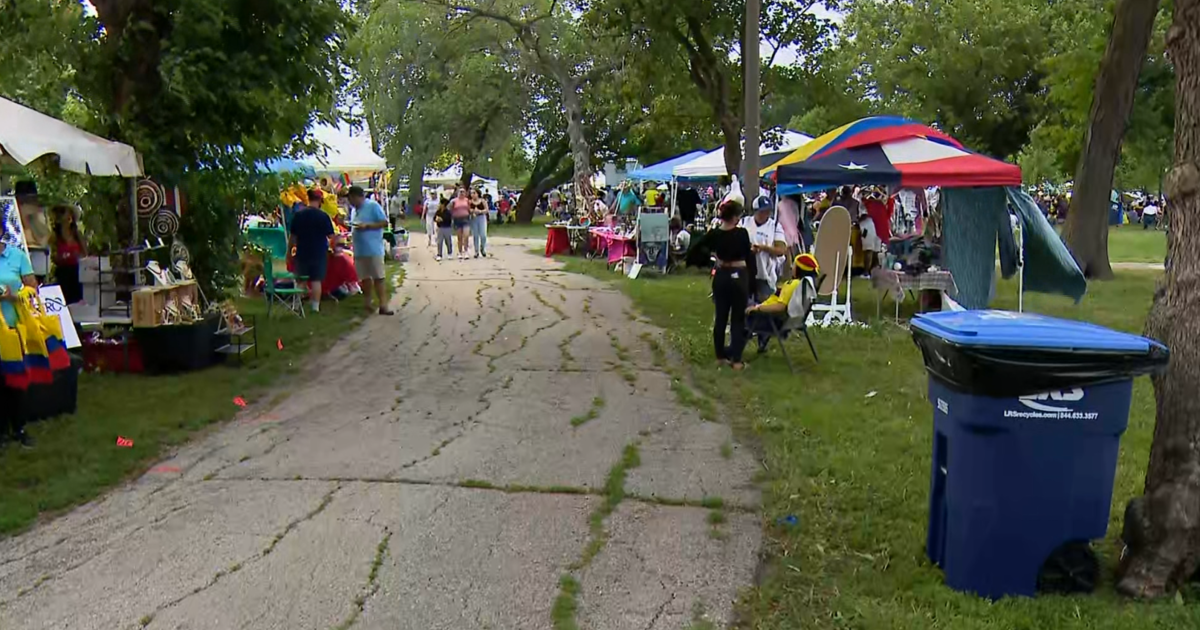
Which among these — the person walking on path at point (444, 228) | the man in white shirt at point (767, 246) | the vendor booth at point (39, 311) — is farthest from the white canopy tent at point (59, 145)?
the person walking on path at point (444, 228)

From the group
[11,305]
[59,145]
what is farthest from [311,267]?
[11,305]

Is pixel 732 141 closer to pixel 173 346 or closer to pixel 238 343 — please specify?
pixel 238 343

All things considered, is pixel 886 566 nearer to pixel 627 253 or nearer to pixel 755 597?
Answer: pixel 755 597

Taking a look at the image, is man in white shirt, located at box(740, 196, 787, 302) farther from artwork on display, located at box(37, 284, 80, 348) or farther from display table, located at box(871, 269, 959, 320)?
artwork on display, located at box(37, 284, 80, 348)

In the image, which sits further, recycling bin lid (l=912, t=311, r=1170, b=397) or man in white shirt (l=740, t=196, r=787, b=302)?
man in white shirt (l=740, t=196, r=787, b=302)

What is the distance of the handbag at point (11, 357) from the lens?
243 inches

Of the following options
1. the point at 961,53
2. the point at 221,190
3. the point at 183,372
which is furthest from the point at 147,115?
the point at 961,53

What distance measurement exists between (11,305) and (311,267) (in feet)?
20.5

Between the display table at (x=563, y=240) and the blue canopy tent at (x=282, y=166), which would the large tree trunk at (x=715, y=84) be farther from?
the blue canopy tent at (x=282, y=166)

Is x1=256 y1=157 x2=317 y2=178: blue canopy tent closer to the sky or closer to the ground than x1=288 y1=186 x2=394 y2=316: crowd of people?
closer to the sky

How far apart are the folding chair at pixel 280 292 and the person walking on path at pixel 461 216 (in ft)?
29.5

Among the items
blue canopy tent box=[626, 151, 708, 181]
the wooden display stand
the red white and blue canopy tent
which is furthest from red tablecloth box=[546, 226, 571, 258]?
the wooden display stand

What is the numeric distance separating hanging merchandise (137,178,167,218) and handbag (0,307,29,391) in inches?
138

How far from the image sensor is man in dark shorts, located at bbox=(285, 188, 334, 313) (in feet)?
39.9
